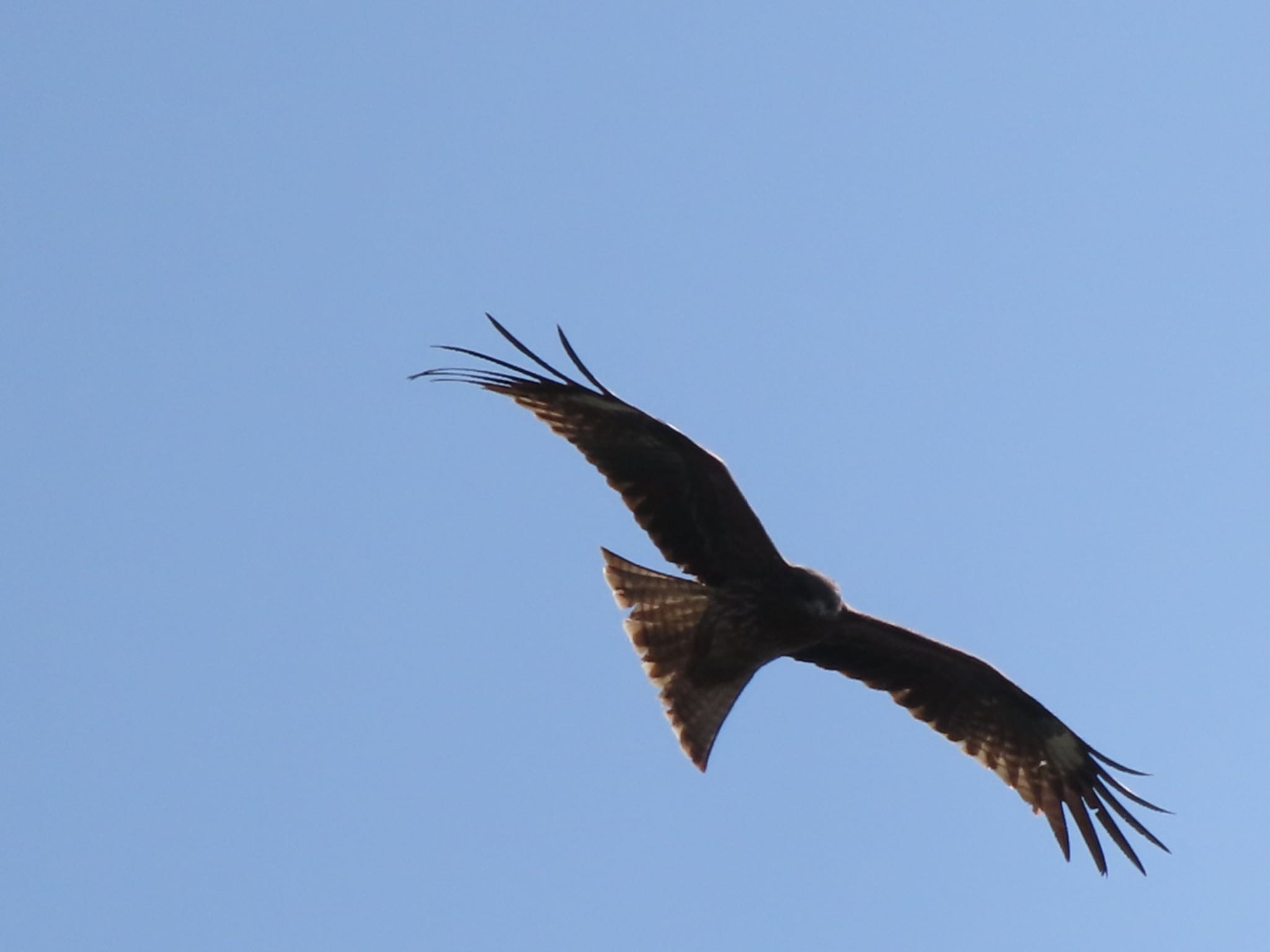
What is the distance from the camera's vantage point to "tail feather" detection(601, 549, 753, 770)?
9836 mm

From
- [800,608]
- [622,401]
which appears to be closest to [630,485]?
[622,401]

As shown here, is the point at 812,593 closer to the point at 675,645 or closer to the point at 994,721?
the point at 675,645

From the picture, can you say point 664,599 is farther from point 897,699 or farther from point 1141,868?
point 1141,868

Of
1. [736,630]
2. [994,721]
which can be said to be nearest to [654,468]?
[736,630]

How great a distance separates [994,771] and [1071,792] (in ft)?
1.46

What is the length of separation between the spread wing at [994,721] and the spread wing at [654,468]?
123 cm

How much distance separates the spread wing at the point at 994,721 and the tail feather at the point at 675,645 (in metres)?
0.63

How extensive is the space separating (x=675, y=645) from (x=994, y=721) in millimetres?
2137

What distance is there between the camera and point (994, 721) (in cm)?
1097

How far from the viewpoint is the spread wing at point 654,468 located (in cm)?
935

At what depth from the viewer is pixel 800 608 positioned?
9602 millimetres

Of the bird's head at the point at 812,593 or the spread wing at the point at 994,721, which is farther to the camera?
the spread wing at the point at 994,721

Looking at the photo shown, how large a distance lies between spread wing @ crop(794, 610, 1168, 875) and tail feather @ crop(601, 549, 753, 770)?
635 millimetres

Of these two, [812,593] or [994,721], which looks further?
[994,721]
